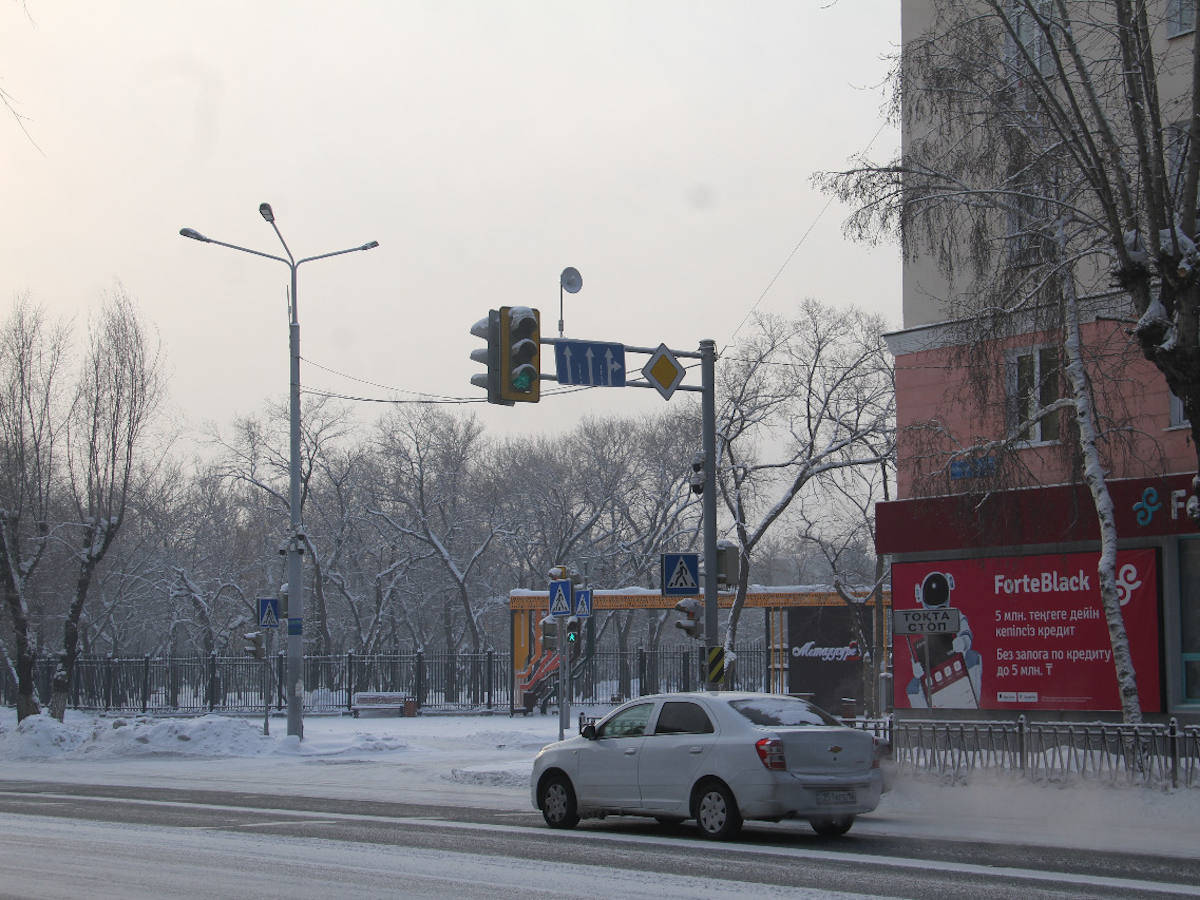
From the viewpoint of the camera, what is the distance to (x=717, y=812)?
12703 mm

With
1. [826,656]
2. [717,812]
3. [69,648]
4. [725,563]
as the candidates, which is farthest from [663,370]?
[69,648]

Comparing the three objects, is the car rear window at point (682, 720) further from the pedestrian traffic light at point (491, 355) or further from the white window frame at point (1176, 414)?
the white window frame at point (1176, 414)

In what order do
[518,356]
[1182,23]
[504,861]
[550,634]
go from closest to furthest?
[504,861]
[518,356]
[1182,23]
[550,634]

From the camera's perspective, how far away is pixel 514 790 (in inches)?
782

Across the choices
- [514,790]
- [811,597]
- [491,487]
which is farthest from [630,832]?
[491,487]

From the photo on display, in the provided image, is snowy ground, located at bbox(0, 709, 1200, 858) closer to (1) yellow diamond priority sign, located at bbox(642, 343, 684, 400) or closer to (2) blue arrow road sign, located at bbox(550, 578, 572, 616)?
(2) blue arrow road sign, located at bbox(550, 578, 572, 616)

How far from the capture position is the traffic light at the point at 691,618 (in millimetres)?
20188

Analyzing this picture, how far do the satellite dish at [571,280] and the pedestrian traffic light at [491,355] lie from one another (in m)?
3.46

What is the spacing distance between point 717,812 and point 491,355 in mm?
6625

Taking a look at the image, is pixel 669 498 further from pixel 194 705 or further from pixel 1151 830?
pixel 1151 830

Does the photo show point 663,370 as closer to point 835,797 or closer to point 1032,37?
point 1032,37

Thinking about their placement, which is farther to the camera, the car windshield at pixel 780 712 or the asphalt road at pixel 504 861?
the car windshield at pixel 780 712

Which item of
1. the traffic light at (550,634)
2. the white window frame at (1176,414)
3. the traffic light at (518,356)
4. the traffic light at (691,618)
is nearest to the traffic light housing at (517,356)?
the traffic light at (518,356)

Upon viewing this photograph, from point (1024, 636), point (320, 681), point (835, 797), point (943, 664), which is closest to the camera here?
point (835, 797)
